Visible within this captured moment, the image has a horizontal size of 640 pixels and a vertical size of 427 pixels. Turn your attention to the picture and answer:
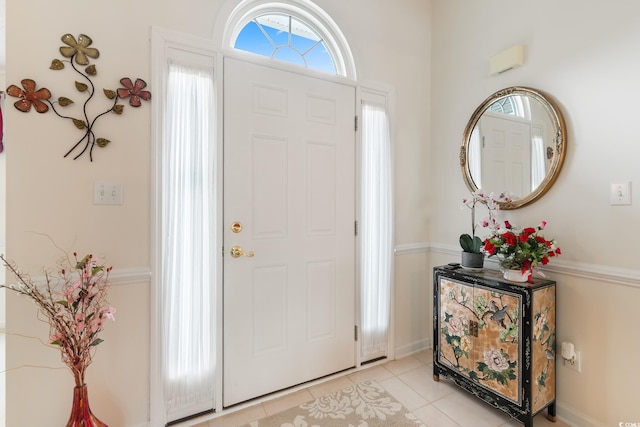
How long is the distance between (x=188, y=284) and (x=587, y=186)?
7.46ft

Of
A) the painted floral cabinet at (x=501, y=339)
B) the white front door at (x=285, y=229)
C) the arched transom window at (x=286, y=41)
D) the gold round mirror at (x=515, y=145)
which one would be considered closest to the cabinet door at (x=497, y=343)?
the painted floral cabinet at (x=501, y=339)

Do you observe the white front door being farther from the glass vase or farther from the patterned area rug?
the glass vase

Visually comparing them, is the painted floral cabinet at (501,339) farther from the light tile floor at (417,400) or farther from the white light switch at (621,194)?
the white light switch at (621,194)

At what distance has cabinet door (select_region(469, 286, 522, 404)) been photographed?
1.61 meters

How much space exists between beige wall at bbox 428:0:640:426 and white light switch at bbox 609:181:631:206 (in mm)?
25

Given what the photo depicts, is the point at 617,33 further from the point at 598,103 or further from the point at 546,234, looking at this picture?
the point at 546,234

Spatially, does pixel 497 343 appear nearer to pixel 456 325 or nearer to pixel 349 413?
pixel 456 325

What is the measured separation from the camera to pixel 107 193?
4.89ft

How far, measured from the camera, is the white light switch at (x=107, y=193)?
147 centimetres

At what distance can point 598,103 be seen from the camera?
1580 mm

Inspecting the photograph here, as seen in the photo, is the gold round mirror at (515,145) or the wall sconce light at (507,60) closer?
the gold round mirror at (515,145)

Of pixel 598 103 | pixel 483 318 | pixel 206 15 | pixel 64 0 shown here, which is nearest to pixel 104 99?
pixel 64 0

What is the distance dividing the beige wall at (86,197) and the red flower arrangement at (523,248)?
1.97m

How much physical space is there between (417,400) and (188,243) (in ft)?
5.64
